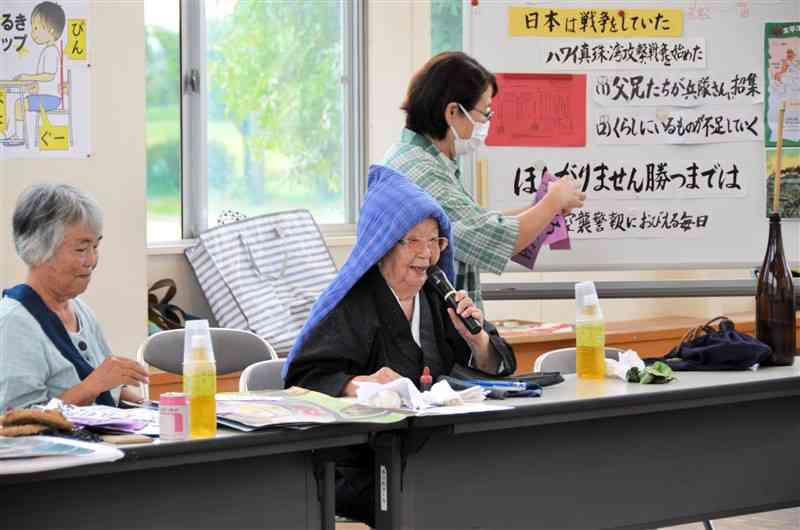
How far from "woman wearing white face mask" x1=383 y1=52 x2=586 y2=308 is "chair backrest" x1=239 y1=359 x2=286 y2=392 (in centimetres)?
55

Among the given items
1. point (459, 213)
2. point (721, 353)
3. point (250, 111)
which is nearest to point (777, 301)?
point (721, 353)

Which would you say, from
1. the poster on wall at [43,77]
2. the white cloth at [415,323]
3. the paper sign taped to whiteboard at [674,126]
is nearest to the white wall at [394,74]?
the paper sign taped to whiteboard at [674,126]

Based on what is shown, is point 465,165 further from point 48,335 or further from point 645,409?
point 48,335

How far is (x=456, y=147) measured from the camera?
3.38 meters

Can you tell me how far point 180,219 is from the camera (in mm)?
5078

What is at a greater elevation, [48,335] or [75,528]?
[48,335]

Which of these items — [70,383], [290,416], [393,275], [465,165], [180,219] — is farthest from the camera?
[180,219]

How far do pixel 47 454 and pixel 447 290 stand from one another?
1.13 m

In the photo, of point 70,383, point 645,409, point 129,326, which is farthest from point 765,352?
point 129,326

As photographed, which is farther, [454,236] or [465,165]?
[465,165]

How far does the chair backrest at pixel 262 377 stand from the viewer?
3002 mm

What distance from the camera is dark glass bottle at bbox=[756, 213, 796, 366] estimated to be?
3184 mm

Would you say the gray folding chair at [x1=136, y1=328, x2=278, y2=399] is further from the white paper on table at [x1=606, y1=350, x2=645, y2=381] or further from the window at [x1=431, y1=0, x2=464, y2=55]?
the window at [x1=431, y1=0, x2=464, y2=55]

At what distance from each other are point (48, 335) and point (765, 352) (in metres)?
1.67
